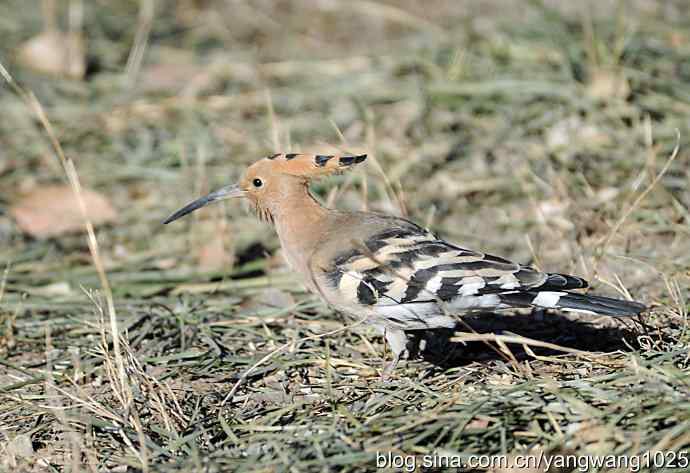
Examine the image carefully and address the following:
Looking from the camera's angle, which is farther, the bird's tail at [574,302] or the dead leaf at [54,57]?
the dead leaf at [54,57]

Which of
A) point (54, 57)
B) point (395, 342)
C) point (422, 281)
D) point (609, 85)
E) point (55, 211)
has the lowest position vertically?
point (55, 211)

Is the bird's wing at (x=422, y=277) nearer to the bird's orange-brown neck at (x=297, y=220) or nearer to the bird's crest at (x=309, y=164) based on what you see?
the bird's orange-brown neck at (x=297, y=220)

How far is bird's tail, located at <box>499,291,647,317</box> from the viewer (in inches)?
118

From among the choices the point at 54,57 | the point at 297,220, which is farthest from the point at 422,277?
the point at 54,57

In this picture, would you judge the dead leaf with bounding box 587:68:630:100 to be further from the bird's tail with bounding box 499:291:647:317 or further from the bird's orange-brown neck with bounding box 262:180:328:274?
the bird's tail with bounding box 499:291:647:317

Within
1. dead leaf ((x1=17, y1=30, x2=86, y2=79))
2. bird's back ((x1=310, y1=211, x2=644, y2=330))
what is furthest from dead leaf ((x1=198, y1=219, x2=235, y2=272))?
dead leaf ((x1=17, y1=30, x2=86, y2=79))

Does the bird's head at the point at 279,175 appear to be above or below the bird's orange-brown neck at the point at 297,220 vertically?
above

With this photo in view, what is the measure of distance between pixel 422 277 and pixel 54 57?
398 cm

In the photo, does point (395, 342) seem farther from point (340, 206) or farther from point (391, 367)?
point (340, 206)

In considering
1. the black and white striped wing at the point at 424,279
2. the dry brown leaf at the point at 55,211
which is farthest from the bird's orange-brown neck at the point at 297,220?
the dry brown leaf at the point at 55,211

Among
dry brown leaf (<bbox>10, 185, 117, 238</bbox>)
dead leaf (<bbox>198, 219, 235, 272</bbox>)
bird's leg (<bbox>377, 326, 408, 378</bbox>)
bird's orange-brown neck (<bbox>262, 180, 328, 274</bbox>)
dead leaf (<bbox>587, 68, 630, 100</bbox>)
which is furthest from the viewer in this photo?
dead leaf (<bbox>587, 68, 630, 100</bbox>)

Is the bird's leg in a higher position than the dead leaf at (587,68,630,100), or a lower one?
lower

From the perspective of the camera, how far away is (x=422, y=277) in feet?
→ 10.6

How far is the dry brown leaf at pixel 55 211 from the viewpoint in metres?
4.93
